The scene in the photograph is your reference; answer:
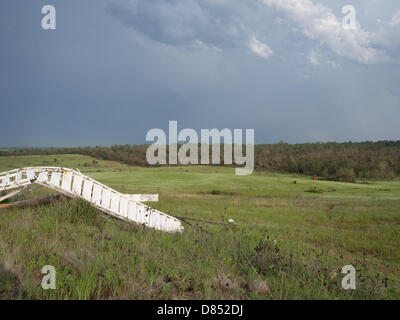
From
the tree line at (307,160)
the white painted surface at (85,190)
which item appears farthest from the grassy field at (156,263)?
the tree line at (307,160)

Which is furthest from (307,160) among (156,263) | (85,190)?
(156,263)

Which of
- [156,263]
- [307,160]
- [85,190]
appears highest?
[307,160]

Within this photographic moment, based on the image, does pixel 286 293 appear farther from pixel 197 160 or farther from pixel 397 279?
pixel 197 160

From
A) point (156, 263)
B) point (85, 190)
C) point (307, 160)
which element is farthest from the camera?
point (307, 160)

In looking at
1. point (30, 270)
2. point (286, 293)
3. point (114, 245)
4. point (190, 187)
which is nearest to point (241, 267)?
point (286, 293)

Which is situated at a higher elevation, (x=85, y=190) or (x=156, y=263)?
(x=85, y=190)

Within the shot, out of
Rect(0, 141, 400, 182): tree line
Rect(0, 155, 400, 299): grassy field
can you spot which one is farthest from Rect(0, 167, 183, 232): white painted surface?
Rect(0, 141, 400, 182): tree line

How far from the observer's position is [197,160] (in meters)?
45.6

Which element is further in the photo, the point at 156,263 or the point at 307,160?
the point at 307,160

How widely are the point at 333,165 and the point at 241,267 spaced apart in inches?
1580

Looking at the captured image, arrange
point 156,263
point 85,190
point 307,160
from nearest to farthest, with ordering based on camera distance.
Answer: point 156,263
point 85,190
point 307,160

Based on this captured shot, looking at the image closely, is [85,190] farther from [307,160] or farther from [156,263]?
[307,160]

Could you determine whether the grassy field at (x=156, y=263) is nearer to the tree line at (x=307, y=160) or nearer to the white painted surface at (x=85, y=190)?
the white painted surface at (x=85, y=190)

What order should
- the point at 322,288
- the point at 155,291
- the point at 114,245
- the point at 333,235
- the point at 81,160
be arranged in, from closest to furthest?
the point at 155,291 → the point at 322,288 → the point at 114,245 → the point at 333,235 → the point at 81,160
